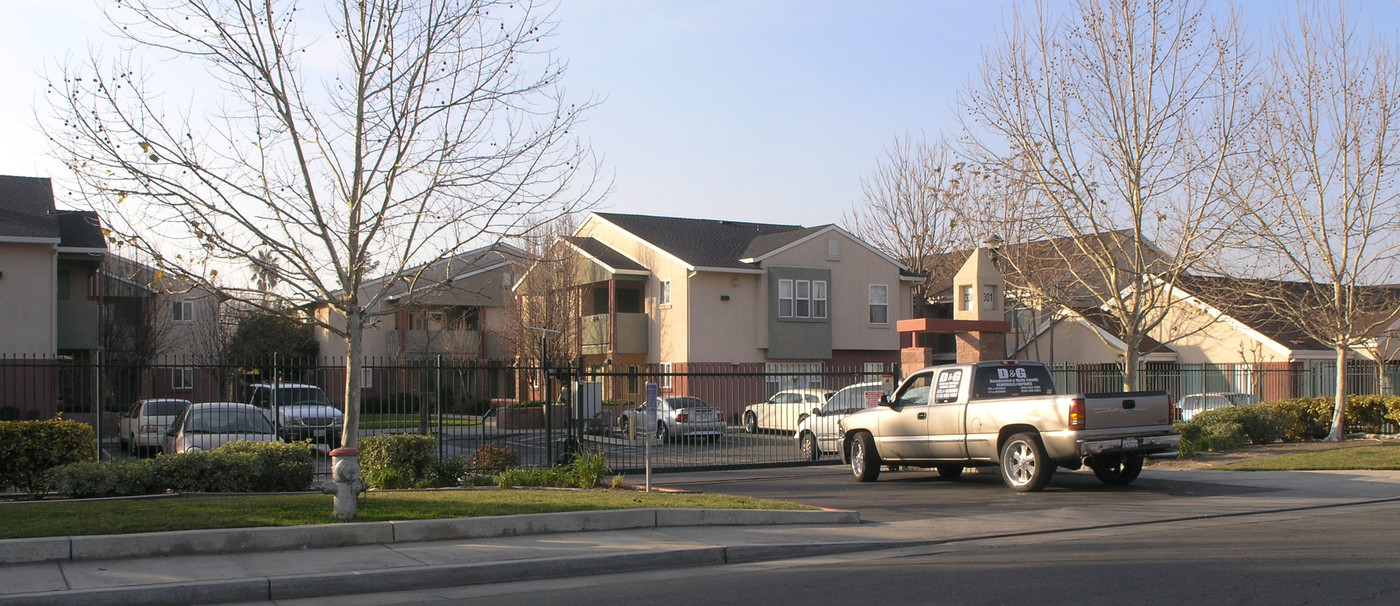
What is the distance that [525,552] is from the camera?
984 centimetres

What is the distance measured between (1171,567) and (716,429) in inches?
477

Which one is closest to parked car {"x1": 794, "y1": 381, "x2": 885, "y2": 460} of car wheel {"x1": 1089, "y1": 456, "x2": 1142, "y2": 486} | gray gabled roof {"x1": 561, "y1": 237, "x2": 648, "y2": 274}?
car wheel {"x1": 1089, "y1": 456, "x2": 1142, "y2": 486}

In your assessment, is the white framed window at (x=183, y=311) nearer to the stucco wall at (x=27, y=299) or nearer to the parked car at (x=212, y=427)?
the stucco wall at (x=27, y=299)

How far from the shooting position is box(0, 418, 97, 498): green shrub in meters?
12.8

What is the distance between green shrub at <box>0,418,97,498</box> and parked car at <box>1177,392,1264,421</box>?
23.1 m

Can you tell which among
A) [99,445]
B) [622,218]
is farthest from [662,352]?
[99,445]

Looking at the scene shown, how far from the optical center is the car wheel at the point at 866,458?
16766mm

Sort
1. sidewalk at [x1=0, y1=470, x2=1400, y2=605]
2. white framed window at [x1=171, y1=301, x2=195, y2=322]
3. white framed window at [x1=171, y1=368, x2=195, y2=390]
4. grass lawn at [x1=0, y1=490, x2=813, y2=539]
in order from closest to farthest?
sidewalk at [x1=0, y1=470, x2=1400, y2=605] < grass lawn at [x1=0, y1=490, x2=813, y2=539] < white framed window at [x1=171, y1=368, x2=195, y2=390] < white framed window at [x1=171, y1=301, x2=195, y2=322]

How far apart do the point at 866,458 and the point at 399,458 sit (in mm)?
6913

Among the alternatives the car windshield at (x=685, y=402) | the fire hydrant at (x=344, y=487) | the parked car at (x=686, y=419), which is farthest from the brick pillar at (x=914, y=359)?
the fire hydrant at (x=344, y=487)

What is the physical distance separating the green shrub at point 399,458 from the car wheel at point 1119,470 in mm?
9281

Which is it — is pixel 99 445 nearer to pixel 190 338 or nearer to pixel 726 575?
pixel 726 575

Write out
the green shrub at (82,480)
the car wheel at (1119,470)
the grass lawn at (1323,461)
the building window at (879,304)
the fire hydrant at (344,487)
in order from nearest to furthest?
the fire hydrant at (344,487) → the green shrub at (82,480) → the car wheel at (1119,470) → the grass lawn at (1323,461) → the building window at (879,304)

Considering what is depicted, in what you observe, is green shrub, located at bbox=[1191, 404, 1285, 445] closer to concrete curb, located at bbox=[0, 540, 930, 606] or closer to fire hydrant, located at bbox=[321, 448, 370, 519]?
concrete curb, located at bbox=[0, 540, 930, 606]
